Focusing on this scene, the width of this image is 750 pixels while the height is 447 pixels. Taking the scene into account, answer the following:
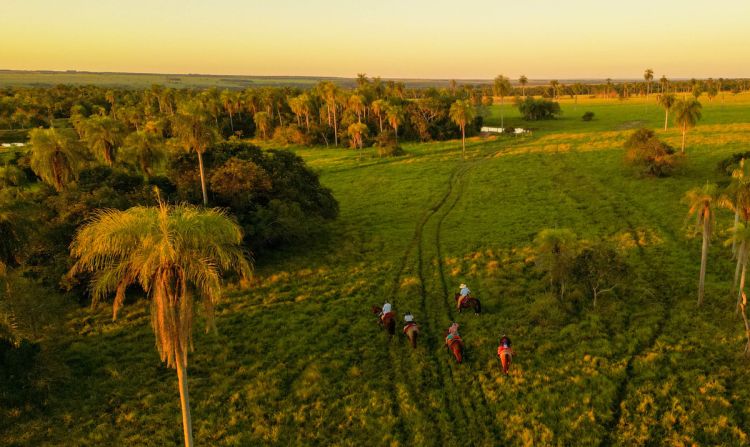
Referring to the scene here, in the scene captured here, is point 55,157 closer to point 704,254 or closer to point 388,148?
point 704,254

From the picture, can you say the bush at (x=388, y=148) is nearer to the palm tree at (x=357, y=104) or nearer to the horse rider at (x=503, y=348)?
the palm tree at (x=357, y=104)

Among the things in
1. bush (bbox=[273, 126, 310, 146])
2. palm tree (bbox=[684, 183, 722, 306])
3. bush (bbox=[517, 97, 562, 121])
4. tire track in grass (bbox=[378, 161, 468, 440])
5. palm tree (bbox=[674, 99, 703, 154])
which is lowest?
tire track in grass (bbox=[378, 161, 468, 440])

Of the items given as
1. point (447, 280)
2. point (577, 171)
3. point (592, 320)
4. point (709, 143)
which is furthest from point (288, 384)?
point (709, 143)

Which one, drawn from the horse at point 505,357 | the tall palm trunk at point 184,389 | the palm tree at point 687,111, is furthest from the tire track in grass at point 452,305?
the palm tree at point 687,111

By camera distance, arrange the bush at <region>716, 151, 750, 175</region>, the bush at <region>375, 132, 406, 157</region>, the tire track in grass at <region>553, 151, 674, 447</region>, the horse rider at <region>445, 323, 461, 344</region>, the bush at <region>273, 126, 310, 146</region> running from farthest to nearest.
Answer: the bush at <region>273, 126, 310, 146</region> < the bush at <region>375, 132, 406, 157</region> < the bush at <region>716, 151, 750, 175</region> < the horse rider at <region>445, 323, 461, 344</region> < the tire track in grass at <region>553, 151, 674, 447</region>

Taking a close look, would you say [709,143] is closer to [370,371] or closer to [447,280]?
[447,280]

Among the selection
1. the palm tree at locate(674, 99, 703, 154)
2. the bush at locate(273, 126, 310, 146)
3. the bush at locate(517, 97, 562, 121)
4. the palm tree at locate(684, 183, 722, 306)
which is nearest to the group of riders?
the palm tree at locate(684, 183, 722, 306)

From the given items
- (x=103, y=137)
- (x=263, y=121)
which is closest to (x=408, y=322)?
(x=103, y=137)

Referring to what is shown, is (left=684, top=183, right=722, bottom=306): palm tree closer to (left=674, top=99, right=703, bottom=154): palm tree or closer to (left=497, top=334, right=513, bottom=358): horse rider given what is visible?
(left=497, top=334, right=513, bottom=358): horse rider
